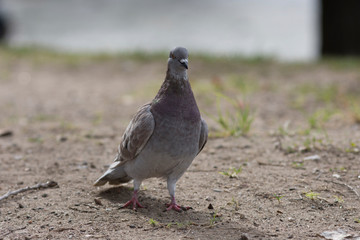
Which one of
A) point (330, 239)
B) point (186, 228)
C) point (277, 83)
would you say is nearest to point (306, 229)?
point (330, 239)

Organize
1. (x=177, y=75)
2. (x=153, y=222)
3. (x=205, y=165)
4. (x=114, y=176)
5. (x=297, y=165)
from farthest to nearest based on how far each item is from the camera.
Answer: (x=205, y=165) < (x=297, y=165) < (x=114, y=176) < (x=177, y=75) < (x=153, y=222)

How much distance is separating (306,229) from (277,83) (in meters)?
4.62

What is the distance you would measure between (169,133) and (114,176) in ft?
2.18

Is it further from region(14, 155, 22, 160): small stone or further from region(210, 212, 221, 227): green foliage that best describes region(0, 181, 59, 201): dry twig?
region(210, 212, 221, 227): green foliage

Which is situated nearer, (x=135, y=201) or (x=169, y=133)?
(x=169, y=133)

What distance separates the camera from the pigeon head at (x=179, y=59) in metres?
3.59

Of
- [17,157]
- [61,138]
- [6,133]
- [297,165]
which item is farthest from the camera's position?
[6,133]

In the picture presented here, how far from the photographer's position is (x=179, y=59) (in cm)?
361

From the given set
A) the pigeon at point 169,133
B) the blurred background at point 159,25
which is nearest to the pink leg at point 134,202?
the pigeon at point 169,133

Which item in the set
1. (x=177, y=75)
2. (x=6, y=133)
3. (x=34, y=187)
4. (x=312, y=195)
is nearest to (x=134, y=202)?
(x=34, y=187)

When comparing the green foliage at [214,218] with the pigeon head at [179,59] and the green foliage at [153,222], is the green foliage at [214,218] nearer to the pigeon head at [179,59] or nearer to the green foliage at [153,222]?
the green foliage at [153,222]

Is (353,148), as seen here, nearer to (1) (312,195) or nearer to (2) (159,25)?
(1) (312,195)

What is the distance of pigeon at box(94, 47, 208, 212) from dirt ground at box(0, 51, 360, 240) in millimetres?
316

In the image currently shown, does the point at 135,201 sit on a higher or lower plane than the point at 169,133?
lower
